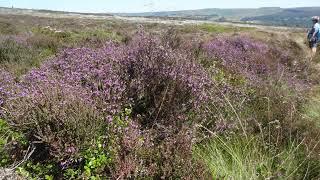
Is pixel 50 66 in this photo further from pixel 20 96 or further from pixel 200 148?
pixel 200 148

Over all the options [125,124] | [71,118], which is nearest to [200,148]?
[125,124]

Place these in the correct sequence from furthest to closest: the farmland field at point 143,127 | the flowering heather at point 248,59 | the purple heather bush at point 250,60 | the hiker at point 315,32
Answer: the hiker at point 315,32 → the flowering heather at point 248,59 → the purple heather bush at point 250,60 → the farmland field at point 143,127

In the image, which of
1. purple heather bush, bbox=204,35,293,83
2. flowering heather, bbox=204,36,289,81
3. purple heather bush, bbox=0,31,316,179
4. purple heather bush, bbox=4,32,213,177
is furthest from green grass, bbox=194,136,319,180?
flowering heather, bbox=204,36,289,81

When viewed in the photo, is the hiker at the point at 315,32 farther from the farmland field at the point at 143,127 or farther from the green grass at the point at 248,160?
the green grass at the point at 248,160

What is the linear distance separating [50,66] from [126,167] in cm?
298

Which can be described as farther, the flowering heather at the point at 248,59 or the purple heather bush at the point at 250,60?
the flowering heather at the point at 248,59

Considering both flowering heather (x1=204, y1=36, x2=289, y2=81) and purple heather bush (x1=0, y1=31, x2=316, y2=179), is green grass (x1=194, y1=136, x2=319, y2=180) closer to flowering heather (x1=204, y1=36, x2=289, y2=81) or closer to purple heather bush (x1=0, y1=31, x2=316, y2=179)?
purple heather bush (x1=0, y1=31, x2=316, y2=179)

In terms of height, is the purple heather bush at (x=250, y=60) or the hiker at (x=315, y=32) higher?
the hiker at (x=315, y=32)

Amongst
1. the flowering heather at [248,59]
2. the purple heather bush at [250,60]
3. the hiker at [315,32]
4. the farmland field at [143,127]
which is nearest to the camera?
the farmland field at [143,127]

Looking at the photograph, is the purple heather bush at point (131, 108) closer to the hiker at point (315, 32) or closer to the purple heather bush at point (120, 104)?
the purple heather bush at point (120, 104)

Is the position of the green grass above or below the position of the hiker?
below

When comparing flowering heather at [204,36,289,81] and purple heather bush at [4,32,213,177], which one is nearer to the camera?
purple heather bush at [4,32,213,177]

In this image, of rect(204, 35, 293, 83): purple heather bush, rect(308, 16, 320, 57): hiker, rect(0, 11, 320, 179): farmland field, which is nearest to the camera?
rect(0, 11, 320, 179): farmland field

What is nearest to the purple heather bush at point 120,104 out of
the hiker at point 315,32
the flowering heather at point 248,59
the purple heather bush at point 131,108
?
the purple heather bush at point 131,108
